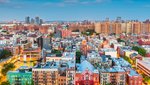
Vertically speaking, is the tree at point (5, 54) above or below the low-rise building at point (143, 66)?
above

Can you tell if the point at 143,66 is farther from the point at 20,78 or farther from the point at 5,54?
the point at 5,54

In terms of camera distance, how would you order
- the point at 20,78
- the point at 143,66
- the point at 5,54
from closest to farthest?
1. the point at 20,78
2. the point at 143,66
3. the point at 5,54

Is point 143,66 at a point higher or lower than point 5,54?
lower

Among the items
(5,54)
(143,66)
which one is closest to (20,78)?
(143,66)

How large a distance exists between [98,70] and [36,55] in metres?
4.16

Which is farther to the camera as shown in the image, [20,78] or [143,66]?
[143,66]

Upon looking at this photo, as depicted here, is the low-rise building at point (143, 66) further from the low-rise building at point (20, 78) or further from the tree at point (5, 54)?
the tree at point (5, 54)

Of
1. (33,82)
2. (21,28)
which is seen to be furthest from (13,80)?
(21,28)

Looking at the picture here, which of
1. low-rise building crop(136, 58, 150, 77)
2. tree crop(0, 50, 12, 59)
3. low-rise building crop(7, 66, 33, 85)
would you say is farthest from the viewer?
tree crop(0, 50, 12, 59)

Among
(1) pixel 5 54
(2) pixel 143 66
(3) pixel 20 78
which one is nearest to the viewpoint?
(3) pixel 20 78

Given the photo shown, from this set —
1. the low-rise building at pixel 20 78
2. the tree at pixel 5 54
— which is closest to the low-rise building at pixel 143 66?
the low-rise building at pixel 20 78

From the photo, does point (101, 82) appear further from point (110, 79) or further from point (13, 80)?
point (13, 80)

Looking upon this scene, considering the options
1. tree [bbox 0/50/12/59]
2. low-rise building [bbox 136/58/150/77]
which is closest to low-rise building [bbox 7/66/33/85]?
low-rise building [bbox 136/58/150/77]

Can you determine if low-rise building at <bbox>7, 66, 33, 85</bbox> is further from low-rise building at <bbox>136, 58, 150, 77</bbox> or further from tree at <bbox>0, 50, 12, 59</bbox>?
tree at <bbox>0, 50, 12, 59</bbox>
